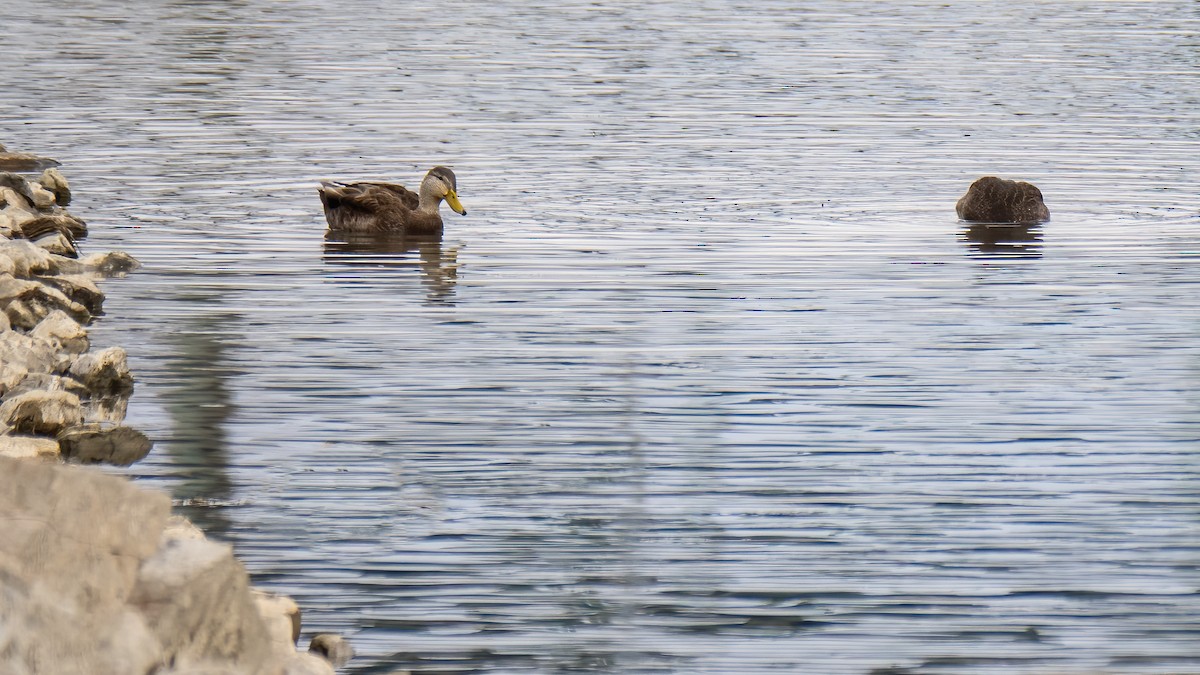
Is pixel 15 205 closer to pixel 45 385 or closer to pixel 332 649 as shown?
pixel 45 385

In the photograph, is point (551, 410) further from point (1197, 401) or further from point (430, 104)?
point (430, 104)

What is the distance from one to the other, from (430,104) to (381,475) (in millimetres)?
15578

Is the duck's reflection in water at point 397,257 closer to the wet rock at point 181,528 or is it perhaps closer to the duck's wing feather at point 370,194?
the duck's wing feather at point 370,194

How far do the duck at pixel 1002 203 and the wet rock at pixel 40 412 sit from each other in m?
8.21

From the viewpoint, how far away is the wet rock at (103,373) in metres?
9.57

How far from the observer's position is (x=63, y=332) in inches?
413

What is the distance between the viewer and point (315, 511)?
25.4ft

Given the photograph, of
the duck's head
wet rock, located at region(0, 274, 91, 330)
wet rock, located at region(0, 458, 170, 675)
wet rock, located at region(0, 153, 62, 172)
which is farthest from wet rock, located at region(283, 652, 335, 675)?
wet rock, located at region(0, 153, 62, 172)

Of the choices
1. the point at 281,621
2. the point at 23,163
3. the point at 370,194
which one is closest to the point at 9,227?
the point at 370,194

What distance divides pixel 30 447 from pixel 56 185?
27.9 ft

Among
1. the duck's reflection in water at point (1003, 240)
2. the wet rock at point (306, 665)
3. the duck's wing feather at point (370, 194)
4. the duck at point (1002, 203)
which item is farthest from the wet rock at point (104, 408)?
the duck at point (1002, 203)

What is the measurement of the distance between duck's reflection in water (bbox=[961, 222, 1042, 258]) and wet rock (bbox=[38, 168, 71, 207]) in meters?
6.94

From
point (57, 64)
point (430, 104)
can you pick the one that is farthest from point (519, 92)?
point (57, 64)

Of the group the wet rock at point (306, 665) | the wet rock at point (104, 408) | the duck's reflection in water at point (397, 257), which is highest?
the wet rock at point (306, 665)
